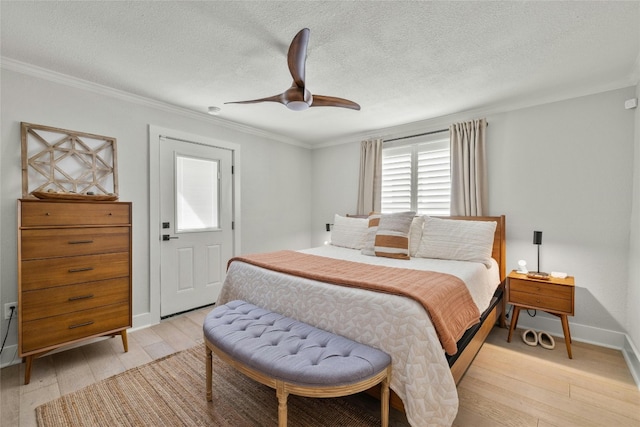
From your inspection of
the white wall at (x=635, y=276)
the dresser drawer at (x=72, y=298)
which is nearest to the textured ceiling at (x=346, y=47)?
the white wall at (x=635, y=276)

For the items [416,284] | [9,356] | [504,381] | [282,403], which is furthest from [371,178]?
[9,356]

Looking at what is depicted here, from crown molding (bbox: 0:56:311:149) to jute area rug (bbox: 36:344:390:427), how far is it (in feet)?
8.27

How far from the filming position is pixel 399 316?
5.11 ft

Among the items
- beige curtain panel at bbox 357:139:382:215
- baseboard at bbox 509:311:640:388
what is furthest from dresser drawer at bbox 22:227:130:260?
baseboard at bbox 509:311:640:388

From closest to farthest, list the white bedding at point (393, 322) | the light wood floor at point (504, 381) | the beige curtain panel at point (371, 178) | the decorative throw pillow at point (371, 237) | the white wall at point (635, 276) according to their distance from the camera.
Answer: the white bedding at point (393, 322) < the light wood floor at point (504, 381) < the white wall at point (635, 276) < the decorative throw pillow at point (371, 237) < the beige curtain panel at point (371, 178)

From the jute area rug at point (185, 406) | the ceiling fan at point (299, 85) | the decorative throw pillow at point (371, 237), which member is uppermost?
the ceiling fan at point (299, 85)

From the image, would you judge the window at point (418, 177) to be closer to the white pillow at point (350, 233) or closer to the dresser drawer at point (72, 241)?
the white pillow at point (350, 233)

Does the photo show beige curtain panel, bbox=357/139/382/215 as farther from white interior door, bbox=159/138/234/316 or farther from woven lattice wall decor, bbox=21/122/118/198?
woven lattice wall decor, bbox=21/122/118/198

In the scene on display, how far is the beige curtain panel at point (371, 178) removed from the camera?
4152 millimetres

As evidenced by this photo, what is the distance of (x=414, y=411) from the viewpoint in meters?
1.44

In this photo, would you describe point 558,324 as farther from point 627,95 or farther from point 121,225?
point 121,225

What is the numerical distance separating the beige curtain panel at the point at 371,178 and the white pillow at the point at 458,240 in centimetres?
117

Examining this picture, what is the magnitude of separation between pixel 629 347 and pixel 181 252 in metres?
4.39

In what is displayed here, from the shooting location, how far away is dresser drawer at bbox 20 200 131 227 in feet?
6.68
